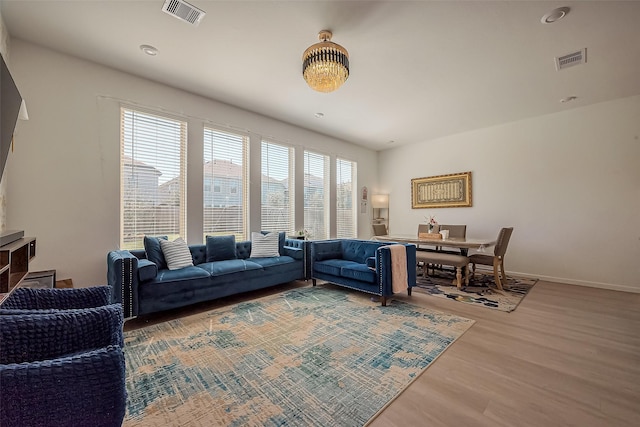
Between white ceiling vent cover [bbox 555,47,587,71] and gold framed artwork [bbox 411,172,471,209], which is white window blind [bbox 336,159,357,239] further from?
white ceiling vent cover [bbox 555,47,587,71]

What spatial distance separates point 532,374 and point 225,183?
4360mm

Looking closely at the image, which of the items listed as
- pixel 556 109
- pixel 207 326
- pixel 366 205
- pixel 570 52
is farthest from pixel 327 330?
pixel 556 109

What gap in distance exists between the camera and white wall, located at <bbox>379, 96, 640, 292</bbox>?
13.5 ft

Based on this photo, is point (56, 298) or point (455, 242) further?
point (455, 242)

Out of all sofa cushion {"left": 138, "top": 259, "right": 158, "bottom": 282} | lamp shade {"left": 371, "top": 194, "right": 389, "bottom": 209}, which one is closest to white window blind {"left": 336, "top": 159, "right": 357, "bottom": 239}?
lamp shade {"left": 371, "top": 194, "right": 389, "bottom": 209}

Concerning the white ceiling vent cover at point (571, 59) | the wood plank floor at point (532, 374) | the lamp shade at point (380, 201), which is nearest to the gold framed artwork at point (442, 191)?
the lamp shade at point (380, 201)

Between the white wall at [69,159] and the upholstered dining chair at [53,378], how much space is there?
7.59 feet

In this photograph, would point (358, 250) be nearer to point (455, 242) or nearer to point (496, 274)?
point (455, 242)

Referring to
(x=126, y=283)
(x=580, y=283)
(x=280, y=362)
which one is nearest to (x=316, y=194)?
(x=126, y=283)

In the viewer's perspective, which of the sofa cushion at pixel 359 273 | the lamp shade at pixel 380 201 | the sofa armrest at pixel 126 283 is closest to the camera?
the sofa armrest at pixel 126 283

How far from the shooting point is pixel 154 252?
3307 millimetres

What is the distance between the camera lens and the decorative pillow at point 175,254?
333 cm

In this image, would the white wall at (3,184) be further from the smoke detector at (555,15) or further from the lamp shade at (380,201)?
the lamp shade at (380,201)

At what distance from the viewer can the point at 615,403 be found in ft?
5.33
